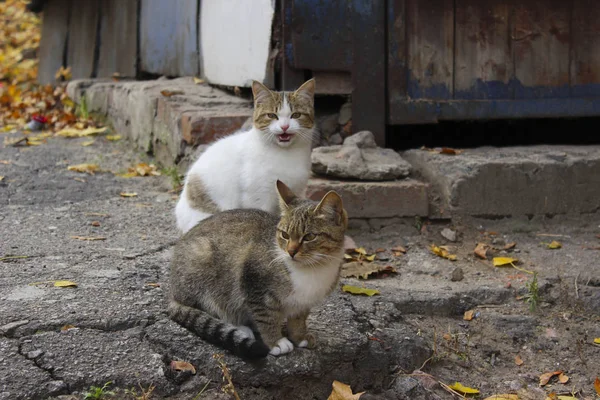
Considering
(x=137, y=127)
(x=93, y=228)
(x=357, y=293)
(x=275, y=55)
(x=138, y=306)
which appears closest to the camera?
(x=138, y=306)

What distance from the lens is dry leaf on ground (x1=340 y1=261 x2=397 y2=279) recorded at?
435 centimetres

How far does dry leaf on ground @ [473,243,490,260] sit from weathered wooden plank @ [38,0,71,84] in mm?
8003

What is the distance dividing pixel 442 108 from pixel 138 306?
2.96 m

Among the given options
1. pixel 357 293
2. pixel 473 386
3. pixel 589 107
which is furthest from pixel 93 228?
pixel 589 107

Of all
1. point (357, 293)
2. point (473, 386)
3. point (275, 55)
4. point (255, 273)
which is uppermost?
point (275, 55)

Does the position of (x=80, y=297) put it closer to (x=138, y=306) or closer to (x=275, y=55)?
(x=138, y=306)

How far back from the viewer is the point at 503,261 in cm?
463

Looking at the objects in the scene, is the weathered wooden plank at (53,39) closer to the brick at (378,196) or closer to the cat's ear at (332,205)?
the brick at (378,196)

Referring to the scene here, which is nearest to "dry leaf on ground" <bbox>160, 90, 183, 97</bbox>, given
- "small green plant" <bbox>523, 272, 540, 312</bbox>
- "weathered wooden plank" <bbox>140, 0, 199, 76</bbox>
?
"weathered wooden plank" <bbox>140, 0, 199, 76</bbox>

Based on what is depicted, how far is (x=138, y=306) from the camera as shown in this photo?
3.41 m

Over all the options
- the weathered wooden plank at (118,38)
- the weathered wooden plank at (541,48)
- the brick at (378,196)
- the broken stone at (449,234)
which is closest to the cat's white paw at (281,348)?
the brick at (378,196)

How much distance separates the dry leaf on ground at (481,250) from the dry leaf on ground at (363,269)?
63 centimetres

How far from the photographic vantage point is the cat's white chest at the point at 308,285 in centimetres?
306

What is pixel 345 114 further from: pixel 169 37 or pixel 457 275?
pixel 169 37
